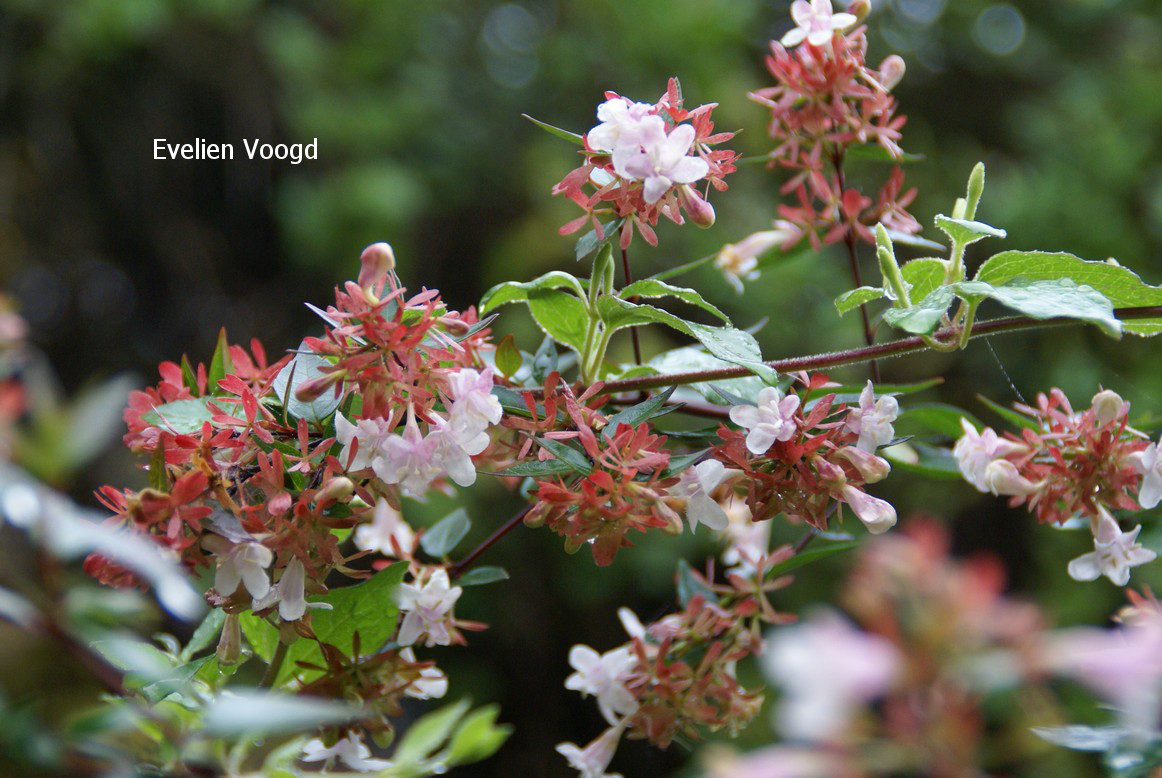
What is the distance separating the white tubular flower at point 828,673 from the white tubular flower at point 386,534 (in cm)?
34

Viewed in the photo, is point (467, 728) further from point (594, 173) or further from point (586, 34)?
point (586, 34)

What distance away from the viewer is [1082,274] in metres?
0.37

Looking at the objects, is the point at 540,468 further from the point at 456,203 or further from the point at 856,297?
the point at 456,203

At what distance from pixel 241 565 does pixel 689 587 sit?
9.8 inches

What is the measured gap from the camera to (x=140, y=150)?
179 centimetres

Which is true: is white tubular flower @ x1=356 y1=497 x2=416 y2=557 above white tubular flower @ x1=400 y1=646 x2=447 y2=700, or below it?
above

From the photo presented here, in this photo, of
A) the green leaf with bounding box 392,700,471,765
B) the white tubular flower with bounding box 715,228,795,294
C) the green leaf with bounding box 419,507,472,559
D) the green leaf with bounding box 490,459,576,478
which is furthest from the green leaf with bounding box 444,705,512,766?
the white tubular flower with bounding box 715,228,795,294

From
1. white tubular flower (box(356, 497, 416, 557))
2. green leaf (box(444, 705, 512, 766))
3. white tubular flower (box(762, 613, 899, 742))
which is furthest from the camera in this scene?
white tubular flower (box(356, 497, 416, 557))

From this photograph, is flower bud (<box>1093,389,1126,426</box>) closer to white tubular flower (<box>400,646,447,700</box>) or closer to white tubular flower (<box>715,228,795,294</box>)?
white tubular flower (<box>715,228,795,294</box>)

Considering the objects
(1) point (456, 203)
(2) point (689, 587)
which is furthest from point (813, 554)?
(1) point (456, 203)

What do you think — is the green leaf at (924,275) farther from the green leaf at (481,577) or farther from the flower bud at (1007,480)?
the green leaf at (481,577)

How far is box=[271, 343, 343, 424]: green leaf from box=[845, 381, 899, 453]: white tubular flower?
20 centimetres

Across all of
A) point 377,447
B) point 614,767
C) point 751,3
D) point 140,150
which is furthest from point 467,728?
point 751,3

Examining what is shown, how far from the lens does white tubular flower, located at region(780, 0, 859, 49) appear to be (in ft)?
1.53
